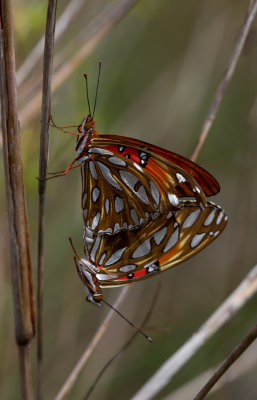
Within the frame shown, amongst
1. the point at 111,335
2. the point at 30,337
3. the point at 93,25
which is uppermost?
the point at 93,25

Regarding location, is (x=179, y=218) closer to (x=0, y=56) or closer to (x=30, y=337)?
(x=30, y=337)

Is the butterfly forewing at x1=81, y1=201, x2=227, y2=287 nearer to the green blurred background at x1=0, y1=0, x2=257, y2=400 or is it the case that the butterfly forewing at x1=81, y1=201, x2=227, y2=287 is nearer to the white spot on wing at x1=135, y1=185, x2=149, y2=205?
the white spot on wing at x1=135, y1=185, x2=149, y2=205

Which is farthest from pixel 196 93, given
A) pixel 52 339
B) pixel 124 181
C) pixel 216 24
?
pixel 52 339

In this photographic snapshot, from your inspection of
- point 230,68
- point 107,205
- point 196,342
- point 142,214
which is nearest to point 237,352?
point 196,342

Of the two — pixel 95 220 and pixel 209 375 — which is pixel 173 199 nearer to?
pixel 95 220

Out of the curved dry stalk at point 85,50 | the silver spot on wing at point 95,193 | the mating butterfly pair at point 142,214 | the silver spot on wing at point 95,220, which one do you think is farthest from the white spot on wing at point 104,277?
the curved dry stalk at point 85,50

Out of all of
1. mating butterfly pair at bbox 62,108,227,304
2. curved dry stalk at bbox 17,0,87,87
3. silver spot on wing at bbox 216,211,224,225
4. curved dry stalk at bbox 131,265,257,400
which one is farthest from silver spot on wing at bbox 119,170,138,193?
curved dry stalk at bbox 17,0,87,87

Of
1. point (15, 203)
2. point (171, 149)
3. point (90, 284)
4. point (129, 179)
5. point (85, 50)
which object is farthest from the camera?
point (171, 149)
